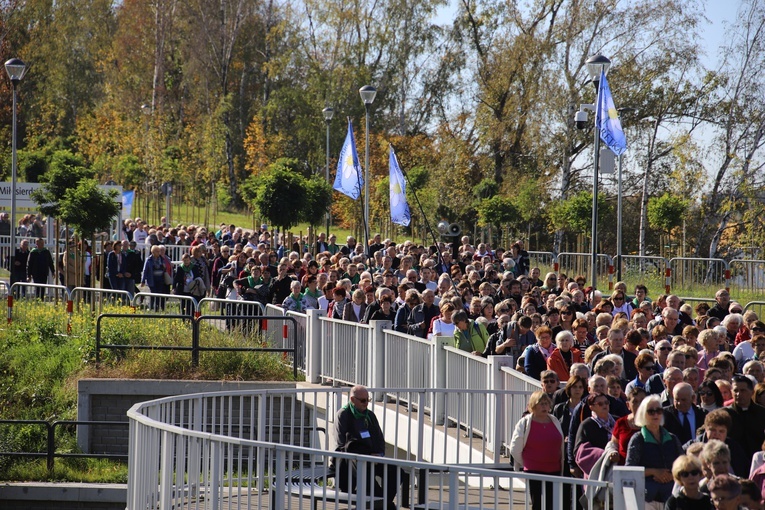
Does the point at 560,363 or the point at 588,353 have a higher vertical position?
the point at 588,353

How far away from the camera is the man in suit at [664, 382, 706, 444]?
857 centimetres

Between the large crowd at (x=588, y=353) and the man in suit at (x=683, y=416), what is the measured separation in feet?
0.03

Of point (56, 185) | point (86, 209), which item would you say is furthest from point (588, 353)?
point (56, 185)

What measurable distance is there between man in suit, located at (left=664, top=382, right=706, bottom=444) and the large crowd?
1 centimetres

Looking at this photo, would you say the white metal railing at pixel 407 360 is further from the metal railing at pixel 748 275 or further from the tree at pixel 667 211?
the tree at pixel 667 211

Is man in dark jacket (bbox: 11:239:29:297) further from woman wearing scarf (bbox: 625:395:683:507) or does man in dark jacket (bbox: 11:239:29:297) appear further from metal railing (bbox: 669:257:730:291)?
woman wearing scarf (bbox: 625:395:683:507)

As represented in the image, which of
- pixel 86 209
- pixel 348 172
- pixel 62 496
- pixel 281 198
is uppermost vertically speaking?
pixel 348 172

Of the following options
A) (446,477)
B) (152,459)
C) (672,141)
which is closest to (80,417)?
(446,477)

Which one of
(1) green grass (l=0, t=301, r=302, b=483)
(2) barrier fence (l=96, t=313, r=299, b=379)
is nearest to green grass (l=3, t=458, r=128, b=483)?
(1) green grass (l=0, t=301, r=302, b=483)

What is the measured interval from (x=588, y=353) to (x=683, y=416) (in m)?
2.37

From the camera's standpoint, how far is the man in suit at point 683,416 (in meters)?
8.57

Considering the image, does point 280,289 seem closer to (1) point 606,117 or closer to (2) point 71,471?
(2) point 71,471

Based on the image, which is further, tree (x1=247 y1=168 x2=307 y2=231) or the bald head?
tree (x1=247 y1=168 x2=307 y2=231)

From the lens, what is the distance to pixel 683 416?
8.66m
